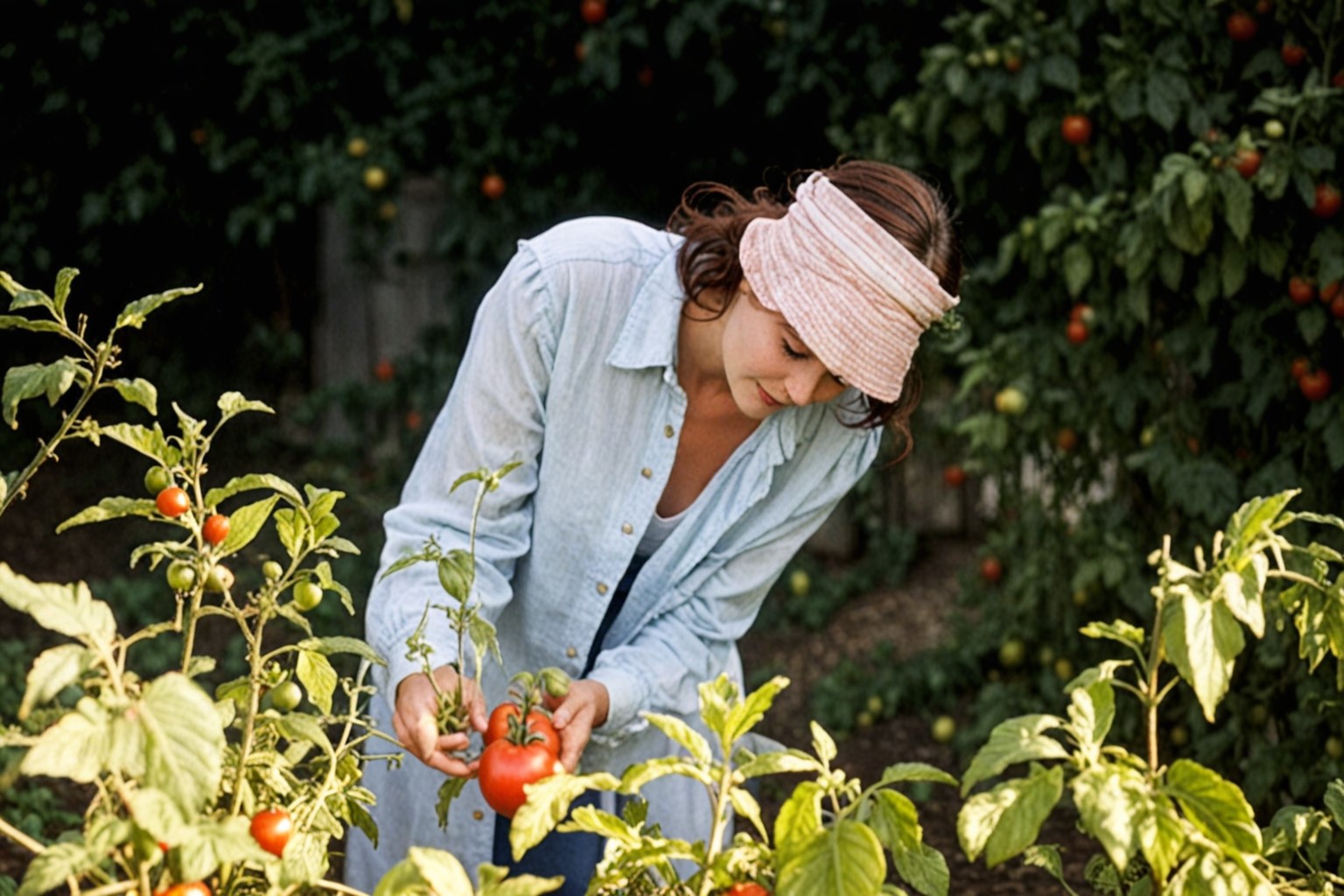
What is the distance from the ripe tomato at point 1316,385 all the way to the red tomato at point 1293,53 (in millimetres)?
597

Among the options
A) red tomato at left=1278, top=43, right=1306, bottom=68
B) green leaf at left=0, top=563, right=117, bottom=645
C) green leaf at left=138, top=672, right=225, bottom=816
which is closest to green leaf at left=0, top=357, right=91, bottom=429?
green leaf at left=0, top=563, right=117, bottom=645

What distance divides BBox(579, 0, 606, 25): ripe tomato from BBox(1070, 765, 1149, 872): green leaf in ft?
12.8

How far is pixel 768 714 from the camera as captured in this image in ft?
13.8

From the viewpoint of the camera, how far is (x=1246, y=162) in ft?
9.44

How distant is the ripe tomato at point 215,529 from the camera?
4.02 feet

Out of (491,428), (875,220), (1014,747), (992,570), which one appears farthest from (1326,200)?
(1014,747)

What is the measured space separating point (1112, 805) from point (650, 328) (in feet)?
3.51

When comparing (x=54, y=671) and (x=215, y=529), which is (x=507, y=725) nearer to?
(x=215, y=529)

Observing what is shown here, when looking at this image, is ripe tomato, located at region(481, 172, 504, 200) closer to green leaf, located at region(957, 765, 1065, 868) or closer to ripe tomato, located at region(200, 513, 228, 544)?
ripe tomato, located at region(200, 513, 228, 544)

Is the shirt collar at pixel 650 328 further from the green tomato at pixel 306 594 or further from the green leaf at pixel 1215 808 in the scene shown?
the green leaf at pixel 1215 808

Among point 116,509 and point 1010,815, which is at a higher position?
point 116,509

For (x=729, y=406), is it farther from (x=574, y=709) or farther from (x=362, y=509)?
(x=362, y=509)

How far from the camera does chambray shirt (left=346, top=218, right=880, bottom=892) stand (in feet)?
6.15

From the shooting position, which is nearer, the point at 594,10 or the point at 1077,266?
the point at 1077,266
